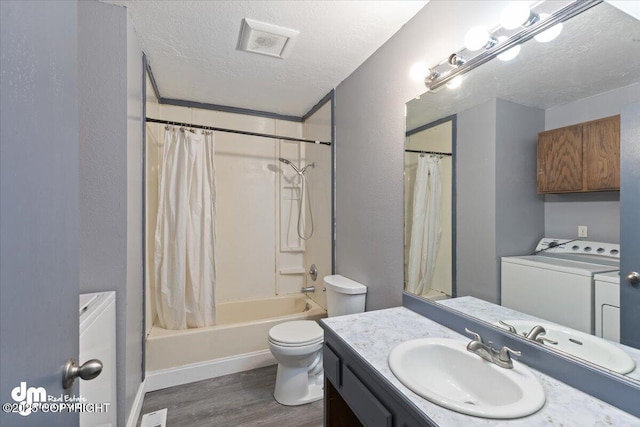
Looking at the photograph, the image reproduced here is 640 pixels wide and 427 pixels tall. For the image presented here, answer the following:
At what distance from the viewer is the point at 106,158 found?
1480 millimetres

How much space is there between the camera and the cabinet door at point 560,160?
0.92m

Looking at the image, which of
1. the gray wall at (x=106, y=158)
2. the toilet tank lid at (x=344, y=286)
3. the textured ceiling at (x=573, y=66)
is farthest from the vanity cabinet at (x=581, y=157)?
the gray wall at (x=106, y=158)

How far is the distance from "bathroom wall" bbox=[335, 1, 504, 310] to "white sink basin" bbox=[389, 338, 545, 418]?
57 centimetres

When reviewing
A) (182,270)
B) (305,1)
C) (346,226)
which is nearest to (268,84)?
(305,1)

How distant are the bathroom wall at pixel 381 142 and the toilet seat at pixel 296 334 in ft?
1.44

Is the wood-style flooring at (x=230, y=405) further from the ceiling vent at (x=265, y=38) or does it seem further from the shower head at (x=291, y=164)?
the ceiling vent at (x=265, y=38)

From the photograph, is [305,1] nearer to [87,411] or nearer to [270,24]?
[270,24]

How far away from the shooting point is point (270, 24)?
62.9 inches

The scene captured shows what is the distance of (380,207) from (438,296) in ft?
2.16

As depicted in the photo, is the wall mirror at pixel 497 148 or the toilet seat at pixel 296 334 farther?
the toilet seat at pixel 296 334

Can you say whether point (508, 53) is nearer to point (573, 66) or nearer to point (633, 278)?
point (573, 66)

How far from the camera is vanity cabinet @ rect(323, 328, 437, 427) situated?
836 millimetres

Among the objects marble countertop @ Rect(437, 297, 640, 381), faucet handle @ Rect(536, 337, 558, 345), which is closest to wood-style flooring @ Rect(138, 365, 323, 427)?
marble countertop @ Rect(437, 297, 640, 381)

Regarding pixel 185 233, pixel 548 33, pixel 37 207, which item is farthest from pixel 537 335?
pixel 185 233
